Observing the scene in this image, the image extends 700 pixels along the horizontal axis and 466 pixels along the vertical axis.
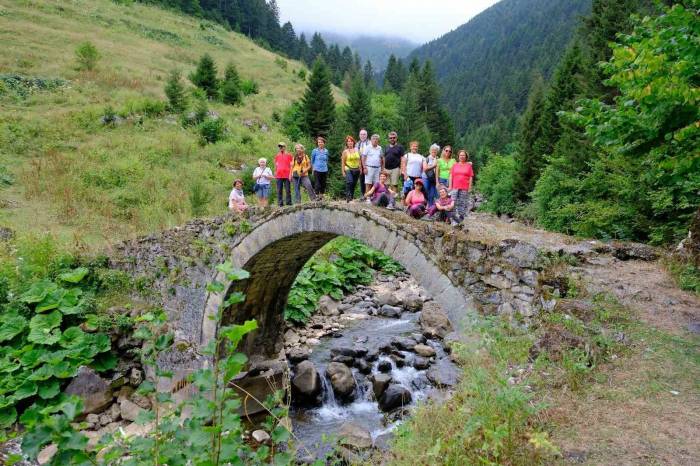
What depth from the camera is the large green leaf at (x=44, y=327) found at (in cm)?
836

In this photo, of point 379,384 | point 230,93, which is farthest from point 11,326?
point 230,93

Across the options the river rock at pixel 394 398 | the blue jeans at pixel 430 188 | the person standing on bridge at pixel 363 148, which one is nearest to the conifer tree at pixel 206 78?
the person standing on bridge at pixel 363 148

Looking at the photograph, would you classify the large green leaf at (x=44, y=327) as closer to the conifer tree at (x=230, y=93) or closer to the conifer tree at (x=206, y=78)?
the conifer tree at (x=206, y=78)

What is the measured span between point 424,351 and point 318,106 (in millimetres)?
21161

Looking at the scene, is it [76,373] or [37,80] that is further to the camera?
[37,80]

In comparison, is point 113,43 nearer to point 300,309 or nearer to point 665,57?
point 300,309

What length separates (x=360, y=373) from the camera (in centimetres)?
1026

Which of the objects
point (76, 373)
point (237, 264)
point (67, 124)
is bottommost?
point (76, 373)

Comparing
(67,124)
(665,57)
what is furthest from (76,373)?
(67,124)

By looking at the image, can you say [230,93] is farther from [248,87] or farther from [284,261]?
[284,261]

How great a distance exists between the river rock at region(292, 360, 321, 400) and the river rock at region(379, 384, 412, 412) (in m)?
1.40

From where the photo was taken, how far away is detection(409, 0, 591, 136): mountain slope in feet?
262

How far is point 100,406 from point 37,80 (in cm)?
2056

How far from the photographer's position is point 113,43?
3250 cm
